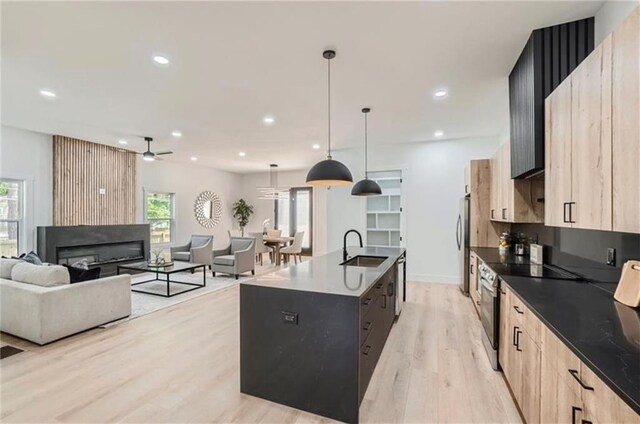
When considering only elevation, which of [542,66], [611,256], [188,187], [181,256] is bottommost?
[181,256]

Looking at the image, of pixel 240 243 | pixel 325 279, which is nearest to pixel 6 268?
pixel 240 243

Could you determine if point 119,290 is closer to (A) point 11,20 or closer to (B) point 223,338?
(B) point 223,338

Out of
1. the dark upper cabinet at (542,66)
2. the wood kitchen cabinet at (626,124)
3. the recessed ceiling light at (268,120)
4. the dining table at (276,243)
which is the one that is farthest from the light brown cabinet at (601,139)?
the dining table at (276,243)

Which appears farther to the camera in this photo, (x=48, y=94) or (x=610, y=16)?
(x=48, y=94)

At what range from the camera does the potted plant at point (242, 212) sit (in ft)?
34.4

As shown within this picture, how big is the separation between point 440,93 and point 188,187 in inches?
296

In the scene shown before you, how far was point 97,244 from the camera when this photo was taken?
6449mm

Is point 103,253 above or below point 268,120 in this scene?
below

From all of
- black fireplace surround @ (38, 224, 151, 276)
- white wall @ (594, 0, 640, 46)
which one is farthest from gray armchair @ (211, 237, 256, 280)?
white wall @ (594, 0, 640, 46)

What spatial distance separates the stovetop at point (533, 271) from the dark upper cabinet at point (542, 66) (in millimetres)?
919

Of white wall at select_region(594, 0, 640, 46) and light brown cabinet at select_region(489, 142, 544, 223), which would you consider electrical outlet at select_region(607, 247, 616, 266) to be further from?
white wall at select_region(594, 0, 640, 46)

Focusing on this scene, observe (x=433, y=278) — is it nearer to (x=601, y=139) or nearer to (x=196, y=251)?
(x=601, y=139)

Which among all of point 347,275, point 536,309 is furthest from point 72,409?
point 536,309

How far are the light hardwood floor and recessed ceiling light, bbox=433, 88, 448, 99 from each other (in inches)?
115
